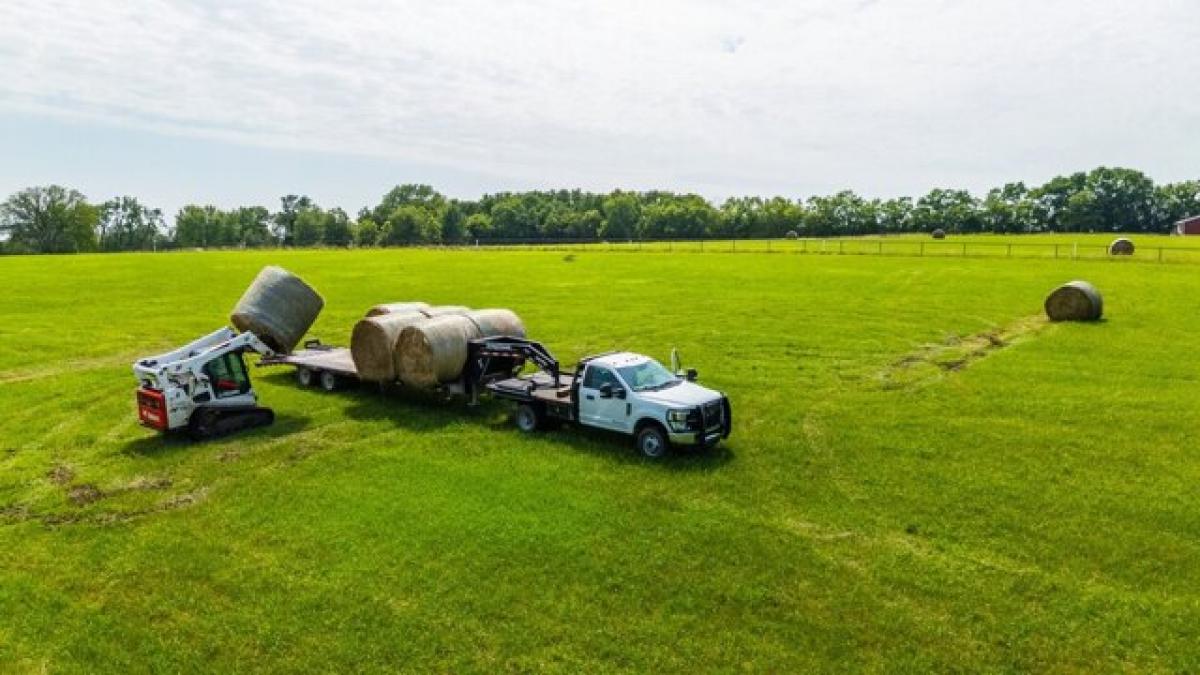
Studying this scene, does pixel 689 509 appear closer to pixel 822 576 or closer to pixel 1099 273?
pixel 822 576

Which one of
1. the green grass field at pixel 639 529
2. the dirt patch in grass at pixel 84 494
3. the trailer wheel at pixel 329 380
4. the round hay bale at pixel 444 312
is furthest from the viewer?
the trailer wheel at pixel 329 380

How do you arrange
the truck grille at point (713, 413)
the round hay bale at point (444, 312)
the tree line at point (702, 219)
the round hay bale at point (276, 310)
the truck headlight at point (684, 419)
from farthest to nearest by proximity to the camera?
the tree line at point (702, 219), the round hay bale at point (276, 310), the round hay bale at point (444, 312), the truck grille at point (713, 413), the truck headlight at point (684, 419)

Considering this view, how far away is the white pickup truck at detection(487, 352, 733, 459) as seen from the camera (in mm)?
15938

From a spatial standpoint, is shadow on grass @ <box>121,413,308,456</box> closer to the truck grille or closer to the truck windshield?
the truck windshield

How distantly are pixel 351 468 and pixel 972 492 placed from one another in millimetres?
11863

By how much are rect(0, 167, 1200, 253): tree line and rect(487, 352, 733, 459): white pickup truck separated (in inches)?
→ 5655

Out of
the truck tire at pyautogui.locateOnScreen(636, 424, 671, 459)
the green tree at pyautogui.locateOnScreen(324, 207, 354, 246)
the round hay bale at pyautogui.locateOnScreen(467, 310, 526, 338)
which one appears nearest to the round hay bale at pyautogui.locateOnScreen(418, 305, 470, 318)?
the round hay bale at pyautogui.locateOnScreen(467, 310, 526, 338)

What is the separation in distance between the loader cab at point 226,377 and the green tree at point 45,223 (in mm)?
169718

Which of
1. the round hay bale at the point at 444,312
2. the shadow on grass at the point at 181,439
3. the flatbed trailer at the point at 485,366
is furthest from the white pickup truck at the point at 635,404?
the shadow on grass at the point at 181,439

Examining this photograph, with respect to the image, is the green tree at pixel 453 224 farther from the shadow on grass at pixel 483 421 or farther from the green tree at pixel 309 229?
the shadow on grass at pixel 483 421

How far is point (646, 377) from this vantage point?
674 inches

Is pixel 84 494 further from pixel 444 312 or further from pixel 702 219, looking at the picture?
pixel 702 219

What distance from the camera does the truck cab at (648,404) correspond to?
52.2ft

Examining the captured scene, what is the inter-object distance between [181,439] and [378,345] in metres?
4.97
